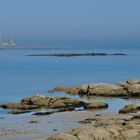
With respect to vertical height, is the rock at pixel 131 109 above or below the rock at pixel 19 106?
above

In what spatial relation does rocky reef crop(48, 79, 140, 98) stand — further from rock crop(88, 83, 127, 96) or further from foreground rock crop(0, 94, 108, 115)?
foreground rock crop(0, 94, 108, 115)

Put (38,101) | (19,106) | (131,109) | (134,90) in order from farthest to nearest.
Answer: (134,90) → (38,101) → (19,106) → (131,109)

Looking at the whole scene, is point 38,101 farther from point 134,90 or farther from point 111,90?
point 134,90

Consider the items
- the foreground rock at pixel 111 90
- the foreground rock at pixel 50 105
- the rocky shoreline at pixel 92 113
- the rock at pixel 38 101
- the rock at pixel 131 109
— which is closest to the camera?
the rocky shoreline at pixel 92 113

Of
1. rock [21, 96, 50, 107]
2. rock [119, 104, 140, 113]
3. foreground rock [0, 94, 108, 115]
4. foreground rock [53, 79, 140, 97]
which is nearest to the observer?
rock [119, 104, 140, 113]

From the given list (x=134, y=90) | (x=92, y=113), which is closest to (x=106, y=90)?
(x=134, y=90)

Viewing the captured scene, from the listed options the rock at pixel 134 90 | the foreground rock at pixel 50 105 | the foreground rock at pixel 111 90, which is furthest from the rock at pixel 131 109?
the rock at pixel 134 90

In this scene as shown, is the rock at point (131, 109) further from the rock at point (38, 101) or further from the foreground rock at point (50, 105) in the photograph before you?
the rock at point (38, 101)

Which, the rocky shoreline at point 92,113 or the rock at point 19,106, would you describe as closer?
the rocky shoreline at point 92,113

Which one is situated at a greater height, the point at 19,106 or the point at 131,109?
the point at 131,109

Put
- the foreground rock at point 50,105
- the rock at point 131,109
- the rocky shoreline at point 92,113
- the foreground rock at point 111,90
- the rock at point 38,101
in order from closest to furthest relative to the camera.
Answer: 1. the rocky shoreline at point 92,113
2. the rock at point 131,109
3. the foreground rock at point 50,105
4. the rock at point 38,101
5. the foreground rock at point 111,90

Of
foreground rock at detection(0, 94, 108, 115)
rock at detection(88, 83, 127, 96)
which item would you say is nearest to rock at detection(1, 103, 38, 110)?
foreground rock at detection(0, 94, 108, 115)

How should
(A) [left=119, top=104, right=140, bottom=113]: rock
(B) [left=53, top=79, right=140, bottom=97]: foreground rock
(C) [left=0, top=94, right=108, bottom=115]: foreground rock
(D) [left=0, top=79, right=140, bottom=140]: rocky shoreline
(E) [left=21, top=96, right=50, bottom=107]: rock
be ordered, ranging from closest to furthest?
(D) [left=0, top=79, right=140, bottom=140]: rocky shoreline
(A) [left=119, top=104, right=140, bottom=113]: rock
(C) [left=0, top=94, right=108, bottom=115]: foreground rock
(E) [left=21, top=96, right=50, bottom=107]: rock
(B) [left=53, top=79, right=140, bottom=97]: foreground rock

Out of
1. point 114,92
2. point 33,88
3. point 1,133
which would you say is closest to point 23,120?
point 1,133
